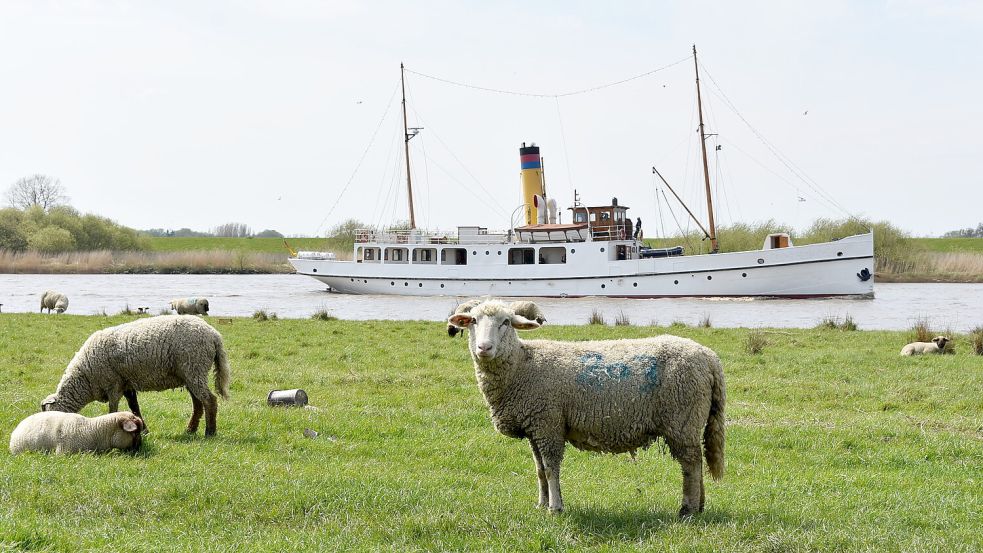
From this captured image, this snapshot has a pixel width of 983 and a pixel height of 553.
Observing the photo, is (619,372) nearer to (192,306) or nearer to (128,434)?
(128,434)

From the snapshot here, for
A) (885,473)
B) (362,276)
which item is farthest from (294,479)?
(362,276)

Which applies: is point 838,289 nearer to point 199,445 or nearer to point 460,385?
point 460,385

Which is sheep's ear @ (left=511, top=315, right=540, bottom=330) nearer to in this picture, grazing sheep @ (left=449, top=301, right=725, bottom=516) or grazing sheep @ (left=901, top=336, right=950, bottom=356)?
grazing sheep @ (left=449, top=301, right=725, bottom=516)

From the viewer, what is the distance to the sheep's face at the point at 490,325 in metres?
→ 6.22

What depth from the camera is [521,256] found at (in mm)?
48594

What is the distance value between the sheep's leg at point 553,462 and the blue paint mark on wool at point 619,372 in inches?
19.7

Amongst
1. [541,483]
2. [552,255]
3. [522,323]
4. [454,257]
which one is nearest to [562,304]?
[552,255]

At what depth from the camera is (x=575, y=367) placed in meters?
6.63

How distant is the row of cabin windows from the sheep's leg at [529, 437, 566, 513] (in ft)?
132

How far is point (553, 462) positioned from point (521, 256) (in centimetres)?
4230

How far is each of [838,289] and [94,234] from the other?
196ft

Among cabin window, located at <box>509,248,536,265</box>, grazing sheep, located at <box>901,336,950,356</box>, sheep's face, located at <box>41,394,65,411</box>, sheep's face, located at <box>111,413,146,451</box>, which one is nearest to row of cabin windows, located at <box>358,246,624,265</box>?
cabin window, located at <box>509,248,536,265</box>

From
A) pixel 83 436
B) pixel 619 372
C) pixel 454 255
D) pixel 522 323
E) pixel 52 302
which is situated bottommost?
pixel 83 436

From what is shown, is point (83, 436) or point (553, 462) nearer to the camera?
point (553, 462)
